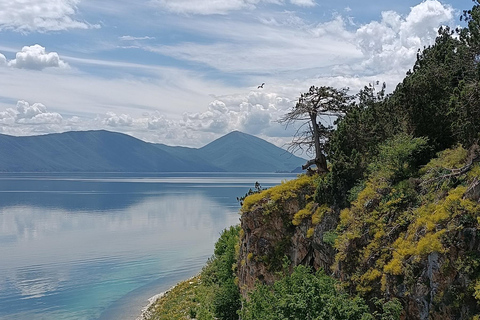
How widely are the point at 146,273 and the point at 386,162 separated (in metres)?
52.2

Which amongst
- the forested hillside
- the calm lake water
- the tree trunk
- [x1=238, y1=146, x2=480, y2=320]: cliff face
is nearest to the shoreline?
the calm lake water

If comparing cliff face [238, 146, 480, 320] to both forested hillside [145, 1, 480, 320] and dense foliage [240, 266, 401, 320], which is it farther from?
dense foliage [240, 266, 401, 320]

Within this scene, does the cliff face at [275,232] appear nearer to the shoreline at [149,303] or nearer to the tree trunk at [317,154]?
the tree trunk at [317,154]

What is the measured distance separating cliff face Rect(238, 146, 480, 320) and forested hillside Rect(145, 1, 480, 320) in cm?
5

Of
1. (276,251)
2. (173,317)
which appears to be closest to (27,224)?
(173,317)

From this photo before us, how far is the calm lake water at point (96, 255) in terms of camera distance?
5486cm

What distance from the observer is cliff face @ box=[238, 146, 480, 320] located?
16203mm

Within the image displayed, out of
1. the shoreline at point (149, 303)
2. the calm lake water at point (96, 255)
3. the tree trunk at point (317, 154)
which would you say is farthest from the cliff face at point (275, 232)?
the calm lake water at point (96, 255)

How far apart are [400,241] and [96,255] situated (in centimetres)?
6856

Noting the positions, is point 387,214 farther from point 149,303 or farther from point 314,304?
point 149,303

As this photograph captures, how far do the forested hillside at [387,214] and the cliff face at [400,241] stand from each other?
46mm

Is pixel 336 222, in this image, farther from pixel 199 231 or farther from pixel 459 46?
pixel 199 231

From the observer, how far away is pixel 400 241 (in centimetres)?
1898

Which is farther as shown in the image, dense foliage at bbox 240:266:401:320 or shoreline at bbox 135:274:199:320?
shoreline at bbox 135:274:199:320
